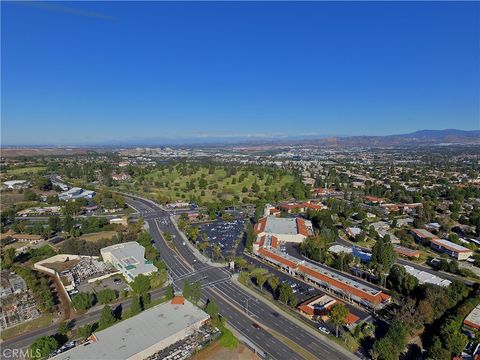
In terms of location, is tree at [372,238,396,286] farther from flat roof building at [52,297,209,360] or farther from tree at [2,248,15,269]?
tree at [2,248,15,269]

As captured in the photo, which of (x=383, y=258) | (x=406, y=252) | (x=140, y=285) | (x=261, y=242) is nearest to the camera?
(x=140, y=285)

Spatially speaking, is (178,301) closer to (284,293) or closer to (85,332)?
(85,332)

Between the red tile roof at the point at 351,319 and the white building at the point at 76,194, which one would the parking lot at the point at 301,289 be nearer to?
the red tile roof at the point at 351,319

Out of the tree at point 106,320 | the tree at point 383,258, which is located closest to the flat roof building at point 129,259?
the tree at point 106,320

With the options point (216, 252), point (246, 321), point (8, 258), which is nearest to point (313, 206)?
point (216, 252)

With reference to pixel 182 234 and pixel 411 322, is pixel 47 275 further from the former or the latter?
pixel 411 322

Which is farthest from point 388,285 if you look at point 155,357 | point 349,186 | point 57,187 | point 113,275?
point 57,187
